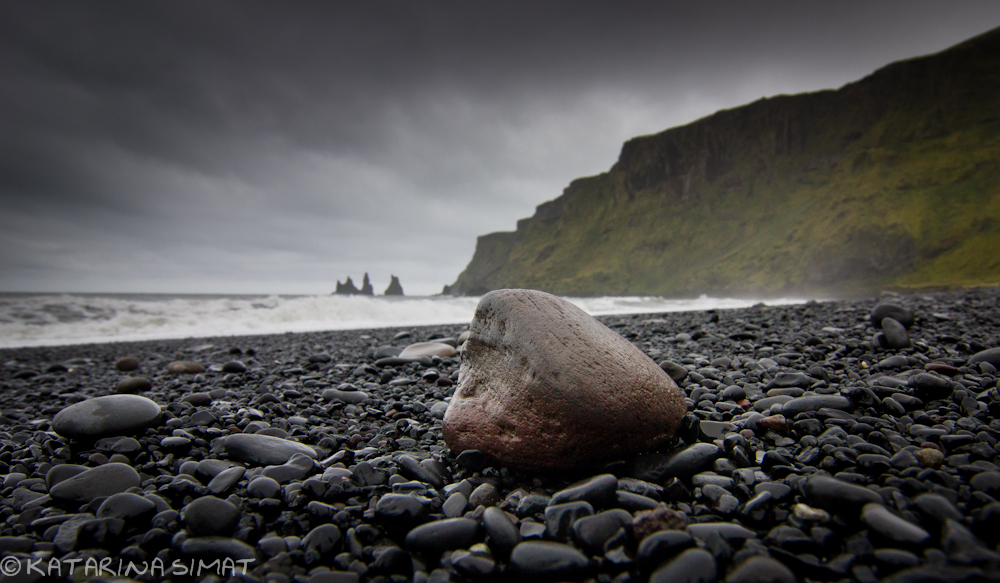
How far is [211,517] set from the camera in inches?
65.9

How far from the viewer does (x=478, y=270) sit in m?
95.2

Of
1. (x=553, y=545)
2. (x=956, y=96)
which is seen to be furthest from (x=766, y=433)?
(x=956, y=96)

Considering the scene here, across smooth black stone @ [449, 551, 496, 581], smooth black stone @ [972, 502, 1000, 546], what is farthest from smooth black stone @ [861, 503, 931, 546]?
smooth black stone @ [449, 551, 496, 581]

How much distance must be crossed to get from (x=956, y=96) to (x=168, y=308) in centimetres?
7869

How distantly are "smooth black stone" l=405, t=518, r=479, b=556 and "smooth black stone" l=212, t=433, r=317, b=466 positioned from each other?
1107 millimetres

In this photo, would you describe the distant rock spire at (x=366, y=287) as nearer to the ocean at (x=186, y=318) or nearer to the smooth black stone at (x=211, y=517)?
the ocean at (x=186, y=318)

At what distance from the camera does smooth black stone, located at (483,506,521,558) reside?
1.52 m

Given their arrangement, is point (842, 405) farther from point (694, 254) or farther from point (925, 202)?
point (694, 254)

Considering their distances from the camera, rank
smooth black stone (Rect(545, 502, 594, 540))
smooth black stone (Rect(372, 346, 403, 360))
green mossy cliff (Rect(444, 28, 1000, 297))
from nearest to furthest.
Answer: smooth black stone (Rect(545, 502, 594, 540)) → smooth black stone (Rect(372, 346, 403, 360)) → green mossy cliff (Rect(444, 28, 1000, 297))

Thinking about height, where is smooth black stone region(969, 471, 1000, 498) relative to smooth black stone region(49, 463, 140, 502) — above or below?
above

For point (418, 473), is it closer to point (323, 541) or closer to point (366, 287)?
point (323, 541)

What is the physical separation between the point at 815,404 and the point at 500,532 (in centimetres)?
219

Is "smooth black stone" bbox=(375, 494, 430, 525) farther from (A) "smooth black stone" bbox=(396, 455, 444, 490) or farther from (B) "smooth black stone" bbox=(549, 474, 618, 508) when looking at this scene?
(B) "smooth black stone" bbox=(549, 474, 618, 508)

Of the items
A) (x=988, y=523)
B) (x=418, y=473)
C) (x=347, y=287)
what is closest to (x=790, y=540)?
(x=988, y=523)
